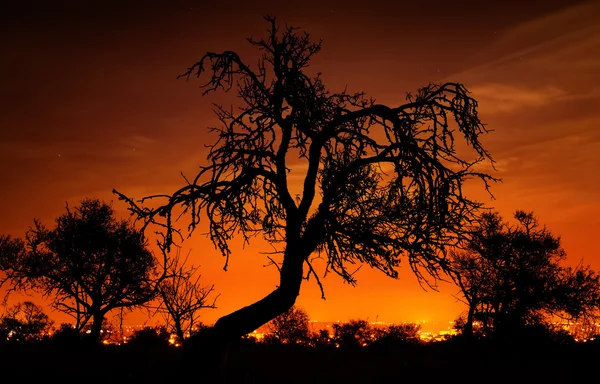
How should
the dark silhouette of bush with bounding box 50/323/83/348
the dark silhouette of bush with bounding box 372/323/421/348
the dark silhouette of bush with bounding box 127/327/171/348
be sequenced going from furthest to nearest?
the dark silhouette of bush with bounding box 372/323/421/348, the dark silhouette of bush with bounding box 127/327/171/348, the dark silhouette of bush with bounding box 50/323/83/348

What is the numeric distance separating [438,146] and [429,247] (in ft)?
7.22

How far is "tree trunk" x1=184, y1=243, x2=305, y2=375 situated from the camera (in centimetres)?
1088

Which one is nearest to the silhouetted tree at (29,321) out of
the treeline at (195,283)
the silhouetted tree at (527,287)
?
the treeline at (195,283)

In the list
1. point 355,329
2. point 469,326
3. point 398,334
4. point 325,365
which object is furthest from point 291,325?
point 325,365

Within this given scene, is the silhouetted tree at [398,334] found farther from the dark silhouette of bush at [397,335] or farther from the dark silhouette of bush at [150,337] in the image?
the dark silhouette of bush at [150,337]

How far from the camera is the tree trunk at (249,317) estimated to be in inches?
428

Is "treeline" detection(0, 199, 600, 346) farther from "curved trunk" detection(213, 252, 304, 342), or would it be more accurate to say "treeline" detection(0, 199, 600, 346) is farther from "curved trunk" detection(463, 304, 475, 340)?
"curved trunk" detection(213, 252, 304, 342)

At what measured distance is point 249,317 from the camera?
10984 millimetres

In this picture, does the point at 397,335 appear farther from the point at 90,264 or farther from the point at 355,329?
the point at 90,264

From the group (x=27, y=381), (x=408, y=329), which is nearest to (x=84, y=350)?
(x=27, y=381)

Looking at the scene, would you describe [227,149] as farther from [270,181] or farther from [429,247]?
[429,247]

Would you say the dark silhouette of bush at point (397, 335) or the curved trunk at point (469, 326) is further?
the curved trunk at point (469, 326)

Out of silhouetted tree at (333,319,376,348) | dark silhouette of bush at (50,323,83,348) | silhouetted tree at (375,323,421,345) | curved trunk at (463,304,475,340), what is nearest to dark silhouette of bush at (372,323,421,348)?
silhouetted tree at (375,323,421,345)

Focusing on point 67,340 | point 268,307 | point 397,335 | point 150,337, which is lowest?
point 268,307
